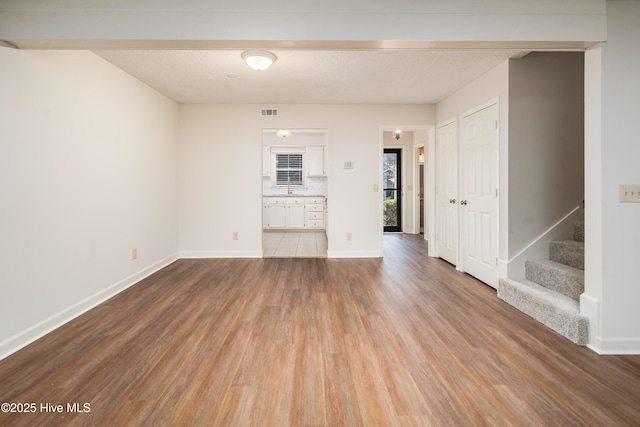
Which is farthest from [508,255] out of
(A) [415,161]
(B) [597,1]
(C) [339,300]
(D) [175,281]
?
(A) [415,161]

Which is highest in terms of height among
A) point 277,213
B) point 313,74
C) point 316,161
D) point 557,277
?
point 313,74

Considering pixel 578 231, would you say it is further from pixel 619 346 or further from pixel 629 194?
pixel 619 346

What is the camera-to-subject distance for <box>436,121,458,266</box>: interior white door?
4.36 metres

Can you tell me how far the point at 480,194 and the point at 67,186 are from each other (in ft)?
13.5

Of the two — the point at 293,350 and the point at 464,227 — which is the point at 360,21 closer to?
the point at 293,350

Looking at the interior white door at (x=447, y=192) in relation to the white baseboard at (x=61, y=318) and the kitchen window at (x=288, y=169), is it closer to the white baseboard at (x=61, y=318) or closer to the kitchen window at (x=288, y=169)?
the kitchen window at (x=288, y=169)

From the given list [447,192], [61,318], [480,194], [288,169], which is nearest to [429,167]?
[447,192]

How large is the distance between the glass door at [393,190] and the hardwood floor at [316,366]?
16.2 feet

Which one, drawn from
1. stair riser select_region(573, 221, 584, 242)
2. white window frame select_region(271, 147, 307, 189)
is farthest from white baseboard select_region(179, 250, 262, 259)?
stair riser select_region(573, 221, 584, 242)

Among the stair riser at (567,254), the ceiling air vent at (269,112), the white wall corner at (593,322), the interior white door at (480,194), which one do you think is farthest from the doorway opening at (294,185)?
the white wall corner at (593,322)

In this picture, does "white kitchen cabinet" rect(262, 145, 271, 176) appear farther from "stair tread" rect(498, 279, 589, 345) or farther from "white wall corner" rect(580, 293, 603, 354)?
"white wall corner" rect(580, 293, 603, 354)

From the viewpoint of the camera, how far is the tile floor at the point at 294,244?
5.27 meters

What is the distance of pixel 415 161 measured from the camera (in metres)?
7.46

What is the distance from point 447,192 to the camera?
462cm
